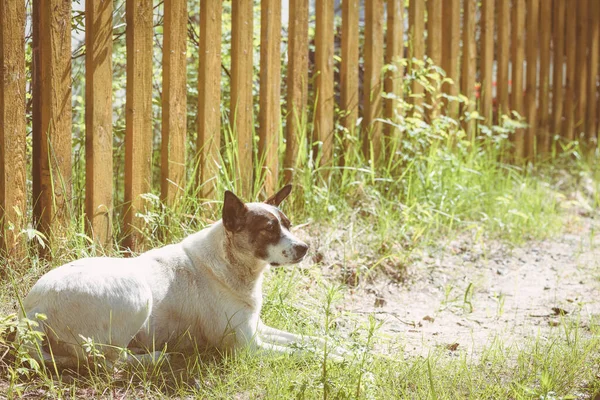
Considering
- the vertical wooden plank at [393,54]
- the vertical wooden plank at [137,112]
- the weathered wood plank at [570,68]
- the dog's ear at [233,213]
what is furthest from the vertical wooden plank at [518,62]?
the dog's ear at [233,213]

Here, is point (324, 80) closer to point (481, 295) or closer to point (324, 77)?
point (324, 77)

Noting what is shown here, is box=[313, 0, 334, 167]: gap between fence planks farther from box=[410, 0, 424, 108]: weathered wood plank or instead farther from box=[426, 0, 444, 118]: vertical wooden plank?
box=[426, 0, 444, 118]: vertical wooden plank

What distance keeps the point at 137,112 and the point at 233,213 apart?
1295mm

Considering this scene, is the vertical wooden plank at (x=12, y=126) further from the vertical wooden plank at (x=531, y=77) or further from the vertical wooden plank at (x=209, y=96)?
the vertical wooden plank at (x=531, y=77)

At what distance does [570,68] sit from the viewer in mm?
8953

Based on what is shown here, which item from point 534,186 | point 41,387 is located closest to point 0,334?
point 41,387

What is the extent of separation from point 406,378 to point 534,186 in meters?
4.42

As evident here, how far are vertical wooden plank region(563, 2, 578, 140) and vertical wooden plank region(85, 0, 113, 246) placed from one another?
582cm

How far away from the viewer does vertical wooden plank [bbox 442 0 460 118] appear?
7223 mm

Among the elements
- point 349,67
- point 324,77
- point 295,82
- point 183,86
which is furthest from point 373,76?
point 183,86

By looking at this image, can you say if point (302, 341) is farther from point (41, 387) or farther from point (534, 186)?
point (534, 186)

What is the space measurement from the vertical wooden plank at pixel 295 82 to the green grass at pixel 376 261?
0.30ft

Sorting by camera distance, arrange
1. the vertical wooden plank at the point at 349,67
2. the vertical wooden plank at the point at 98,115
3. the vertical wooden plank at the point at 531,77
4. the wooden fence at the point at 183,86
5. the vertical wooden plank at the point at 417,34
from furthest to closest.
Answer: the vertical wooden plank at the point at 531,77
the vertical wooden plank at the point at 417,34
the vertical wooden plank at the point at 349,67
the vertical wooden plank at the point at 98,115
the wooden fence at the point at 183,86

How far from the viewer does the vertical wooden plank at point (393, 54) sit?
6641 mm
